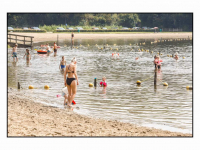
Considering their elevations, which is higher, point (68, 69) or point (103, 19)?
point (103, 19)

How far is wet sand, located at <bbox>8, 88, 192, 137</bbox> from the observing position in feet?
36.4

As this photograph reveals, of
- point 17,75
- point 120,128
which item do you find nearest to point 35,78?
point 17,75

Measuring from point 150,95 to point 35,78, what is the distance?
9266mm

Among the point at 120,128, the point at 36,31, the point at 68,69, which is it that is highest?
the point at 36,31

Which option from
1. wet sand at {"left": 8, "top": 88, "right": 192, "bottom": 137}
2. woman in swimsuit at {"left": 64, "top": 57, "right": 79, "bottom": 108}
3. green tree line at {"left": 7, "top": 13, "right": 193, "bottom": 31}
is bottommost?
wet sand at {"left": 8, "top": 88, "right": 192, "bottom": 137}

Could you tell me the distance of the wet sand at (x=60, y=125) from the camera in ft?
36.4

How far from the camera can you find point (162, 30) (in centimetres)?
11569

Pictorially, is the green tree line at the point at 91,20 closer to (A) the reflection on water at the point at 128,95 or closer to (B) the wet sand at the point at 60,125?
(A) the reflection on water at the point at 128,95

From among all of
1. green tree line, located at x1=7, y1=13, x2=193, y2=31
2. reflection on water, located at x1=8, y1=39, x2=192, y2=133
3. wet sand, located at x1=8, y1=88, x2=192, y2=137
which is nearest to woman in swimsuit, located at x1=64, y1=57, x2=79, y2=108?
wet sand, located at x1=8, y1=88, x2=192, y2=137

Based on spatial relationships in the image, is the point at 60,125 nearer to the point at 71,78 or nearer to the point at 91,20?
the point at 71,78

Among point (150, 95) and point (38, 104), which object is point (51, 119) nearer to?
point (38, 104)

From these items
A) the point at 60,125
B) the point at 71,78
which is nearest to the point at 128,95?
the point at 71,78

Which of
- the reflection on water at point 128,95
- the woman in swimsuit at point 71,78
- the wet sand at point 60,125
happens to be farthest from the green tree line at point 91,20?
the wet sand at point 60,125

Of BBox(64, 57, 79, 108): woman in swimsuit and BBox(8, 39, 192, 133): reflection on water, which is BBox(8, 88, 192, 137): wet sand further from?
BBox(8, 39, 192, 133): reflection on water
